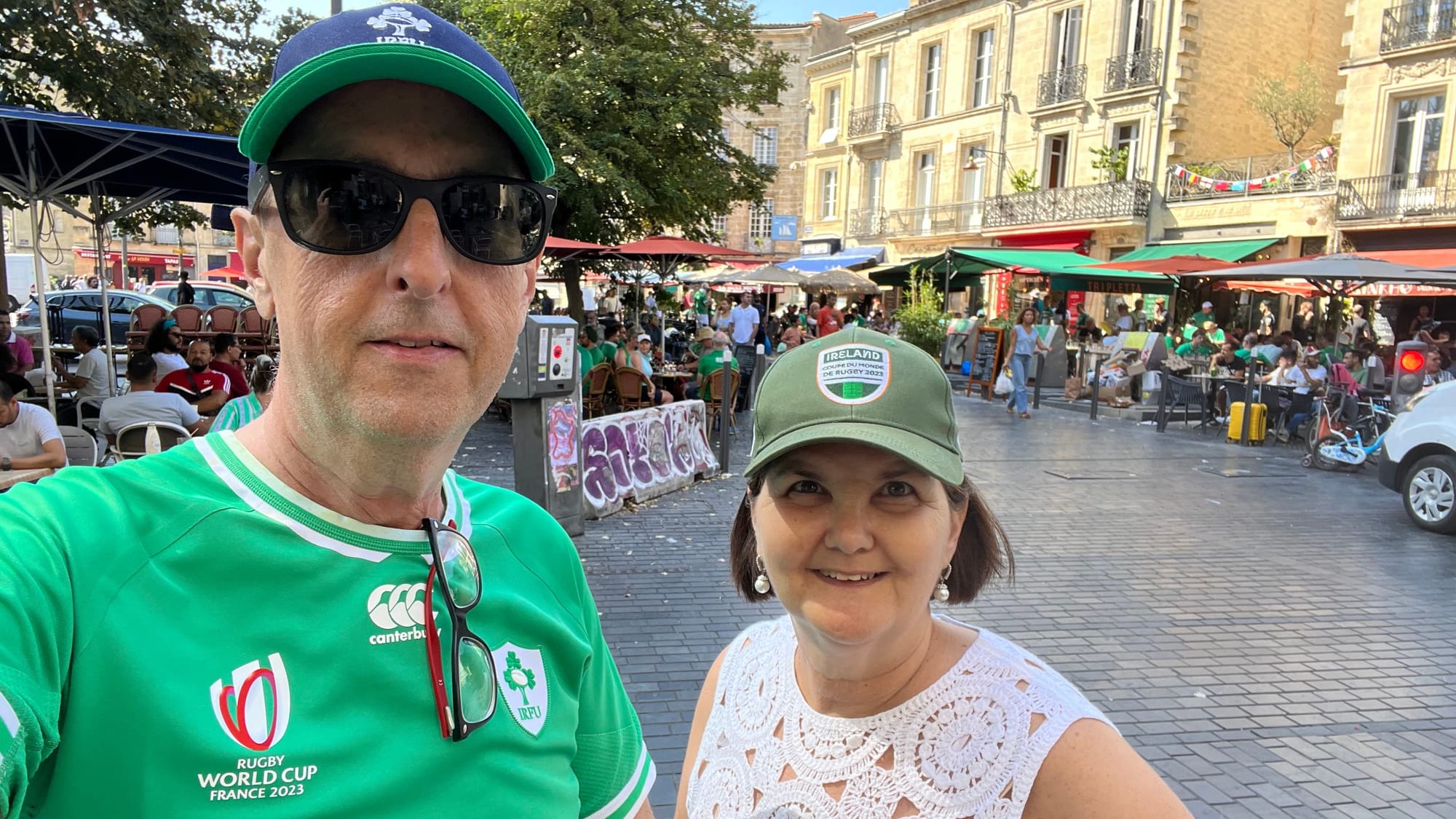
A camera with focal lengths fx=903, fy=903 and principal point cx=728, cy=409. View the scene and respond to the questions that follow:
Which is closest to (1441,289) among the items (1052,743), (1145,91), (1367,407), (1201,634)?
(1367,407)

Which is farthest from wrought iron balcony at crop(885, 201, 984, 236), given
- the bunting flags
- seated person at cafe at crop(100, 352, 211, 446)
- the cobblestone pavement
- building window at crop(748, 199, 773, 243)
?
seated person at cafe at crop(100, 352, 211, 446)

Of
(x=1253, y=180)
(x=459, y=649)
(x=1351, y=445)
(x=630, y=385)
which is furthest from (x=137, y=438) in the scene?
(x=1253, y=180)

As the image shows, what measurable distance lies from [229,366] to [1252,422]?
44.6 feet

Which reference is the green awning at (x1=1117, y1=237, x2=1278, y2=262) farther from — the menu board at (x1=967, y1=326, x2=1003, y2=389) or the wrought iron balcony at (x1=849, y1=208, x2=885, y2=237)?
the wrought iron balcony at (x1=849, y1=208, x2=885, y2=237)

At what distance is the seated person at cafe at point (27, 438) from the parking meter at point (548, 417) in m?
2.85

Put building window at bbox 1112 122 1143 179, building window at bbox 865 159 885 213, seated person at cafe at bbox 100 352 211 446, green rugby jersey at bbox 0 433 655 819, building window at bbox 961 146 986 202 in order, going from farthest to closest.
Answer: building window at bbox 865 159 885 213 → building window at bbox 961 146 986 202 → building window at bbox 1112 122 1143 179 → seated person at cafe at bbox 100 352 211 446 → green rugby jersey at bbox 0 433 655 819

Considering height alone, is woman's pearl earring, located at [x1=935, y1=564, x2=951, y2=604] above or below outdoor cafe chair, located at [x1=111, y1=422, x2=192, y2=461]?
above

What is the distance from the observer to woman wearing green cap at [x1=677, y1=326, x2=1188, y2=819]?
143 centimetres

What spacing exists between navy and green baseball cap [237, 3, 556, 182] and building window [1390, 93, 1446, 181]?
2528 centimetres

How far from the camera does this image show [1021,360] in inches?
642

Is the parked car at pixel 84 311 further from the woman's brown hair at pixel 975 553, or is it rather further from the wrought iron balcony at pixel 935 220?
the wrought iron balcony at pixel 935 220

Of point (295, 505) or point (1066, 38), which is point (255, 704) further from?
point (1066, 38)

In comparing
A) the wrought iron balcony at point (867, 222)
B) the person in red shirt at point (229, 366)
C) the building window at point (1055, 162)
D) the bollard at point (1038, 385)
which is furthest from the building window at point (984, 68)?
the person in red shirt at point (229, 366)

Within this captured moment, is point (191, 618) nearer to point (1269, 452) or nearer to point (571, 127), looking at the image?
point (1269, 452)
